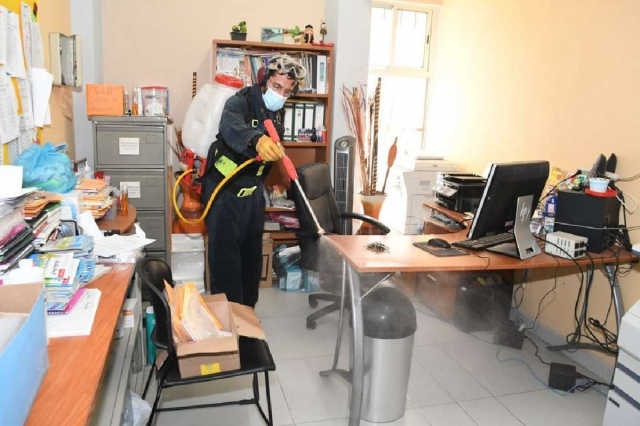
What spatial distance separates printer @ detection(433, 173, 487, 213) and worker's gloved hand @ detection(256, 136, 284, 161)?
135 cm

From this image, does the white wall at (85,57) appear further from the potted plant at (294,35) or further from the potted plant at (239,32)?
the potted plant at (294,35)

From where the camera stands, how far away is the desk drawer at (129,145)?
3.09m

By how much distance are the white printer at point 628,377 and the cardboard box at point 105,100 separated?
117 inches

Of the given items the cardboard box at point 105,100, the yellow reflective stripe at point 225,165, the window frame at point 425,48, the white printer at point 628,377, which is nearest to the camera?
the white printer at point 628,377

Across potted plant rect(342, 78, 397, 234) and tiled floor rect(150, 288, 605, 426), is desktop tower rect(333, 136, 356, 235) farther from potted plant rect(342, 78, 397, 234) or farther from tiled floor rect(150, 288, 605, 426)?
tiled floor rect(150, 288, 605, 426)

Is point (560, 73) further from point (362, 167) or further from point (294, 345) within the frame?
point (294, 345)

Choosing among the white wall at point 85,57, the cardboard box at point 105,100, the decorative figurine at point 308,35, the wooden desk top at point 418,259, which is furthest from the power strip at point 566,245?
the white wall at point 85,57

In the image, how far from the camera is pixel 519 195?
2256 mm

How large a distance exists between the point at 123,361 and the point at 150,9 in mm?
2906

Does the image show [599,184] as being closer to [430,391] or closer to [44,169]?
[430,391]

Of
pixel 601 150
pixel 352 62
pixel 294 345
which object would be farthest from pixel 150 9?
pixel 601 150

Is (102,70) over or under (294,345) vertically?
over

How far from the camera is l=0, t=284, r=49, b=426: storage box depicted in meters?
0.79

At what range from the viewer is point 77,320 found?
1281 mm
